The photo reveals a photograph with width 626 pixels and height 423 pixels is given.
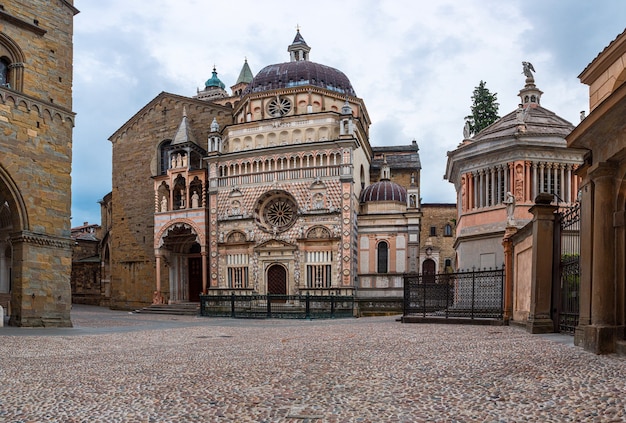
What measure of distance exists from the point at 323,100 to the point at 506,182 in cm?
1767

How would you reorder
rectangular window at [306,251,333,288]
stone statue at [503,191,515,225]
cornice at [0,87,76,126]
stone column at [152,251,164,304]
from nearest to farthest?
cornice at [0,87,76,126] < stone statue at [503,191,515,225] < rectangular window at [306,251,333,288] < stone column at [152,251,164,304]

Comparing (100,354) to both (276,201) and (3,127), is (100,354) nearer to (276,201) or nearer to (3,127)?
(3,127)

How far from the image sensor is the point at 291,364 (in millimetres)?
9102

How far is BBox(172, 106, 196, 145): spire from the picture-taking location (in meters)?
40.8

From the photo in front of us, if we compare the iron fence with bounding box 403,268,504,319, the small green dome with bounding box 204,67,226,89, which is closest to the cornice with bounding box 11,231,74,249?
the iron fence with bounding box 403,268,504,319

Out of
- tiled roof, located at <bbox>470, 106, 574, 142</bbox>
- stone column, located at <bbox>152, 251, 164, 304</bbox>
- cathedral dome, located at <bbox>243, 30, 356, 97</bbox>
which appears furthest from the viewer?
cathedral dome, located at <bbox>243, 30, 356, 97</bbox>

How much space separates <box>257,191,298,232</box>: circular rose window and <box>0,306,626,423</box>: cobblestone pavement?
81.4 feet

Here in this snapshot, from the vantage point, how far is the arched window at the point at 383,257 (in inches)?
1431

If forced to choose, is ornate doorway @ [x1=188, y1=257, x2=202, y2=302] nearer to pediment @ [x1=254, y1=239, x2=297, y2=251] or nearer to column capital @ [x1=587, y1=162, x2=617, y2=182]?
pediment @ [x1=254, y1=239, x2=297, y2=251]

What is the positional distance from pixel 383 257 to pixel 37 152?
2205 cm

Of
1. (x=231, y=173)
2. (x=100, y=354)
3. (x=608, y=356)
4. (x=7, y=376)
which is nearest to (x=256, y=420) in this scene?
(x=7, y=376)

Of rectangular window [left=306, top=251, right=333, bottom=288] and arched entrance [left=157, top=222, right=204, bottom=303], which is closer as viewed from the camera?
rectangular window [left=306, top=251, right=333, bottom=288]

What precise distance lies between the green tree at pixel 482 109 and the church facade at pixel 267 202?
742 cm

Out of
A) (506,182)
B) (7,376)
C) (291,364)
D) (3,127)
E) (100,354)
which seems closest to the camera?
(7,376)
